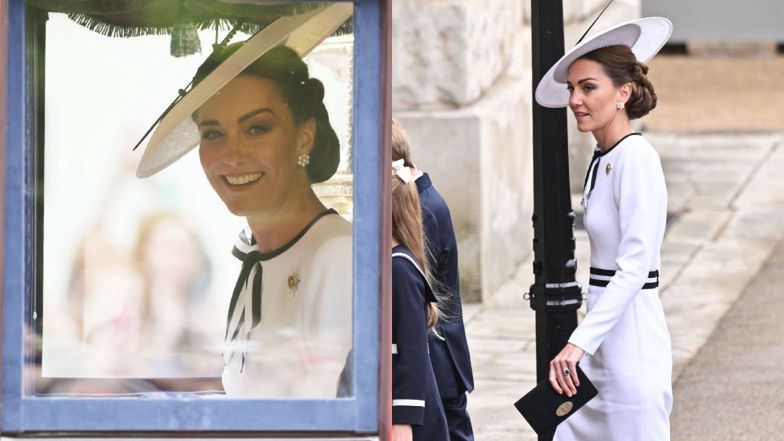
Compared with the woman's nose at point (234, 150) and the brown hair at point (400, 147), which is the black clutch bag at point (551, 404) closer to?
the brown hair at point (400, 147)

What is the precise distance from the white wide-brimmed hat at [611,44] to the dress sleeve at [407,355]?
31.1 inches

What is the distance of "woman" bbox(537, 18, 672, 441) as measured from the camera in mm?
4246

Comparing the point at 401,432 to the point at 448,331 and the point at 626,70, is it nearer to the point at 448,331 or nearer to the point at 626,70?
the point at 448,331

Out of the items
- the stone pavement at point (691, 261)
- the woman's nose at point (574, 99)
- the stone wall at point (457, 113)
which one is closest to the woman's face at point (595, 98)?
the woman's nose at point (574, 99)

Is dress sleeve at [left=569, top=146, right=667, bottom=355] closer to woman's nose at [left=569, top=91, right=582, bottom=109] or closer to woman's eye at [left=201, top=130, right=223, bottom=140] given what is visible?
woman's nose at [left=569, top=91, right=582, bottom=109]

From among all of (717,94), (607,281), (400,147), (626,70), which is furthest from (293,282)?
(717,94)

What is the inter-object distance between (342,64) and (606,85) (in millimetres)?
1143

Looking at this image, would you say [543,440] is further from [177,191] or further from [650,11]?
[650,11]

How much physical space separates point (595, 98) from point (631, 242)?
1.39 ft

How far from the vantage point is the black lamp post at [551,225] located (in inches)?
193

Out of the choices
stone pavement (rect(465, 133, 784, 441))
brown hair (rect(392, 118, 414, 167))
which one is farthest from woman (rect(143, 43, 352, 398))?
stone pavement (rect(465, 133, 784, 441))

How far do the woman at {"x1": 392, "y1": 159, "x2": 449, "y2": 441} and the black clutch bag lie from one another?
29cm

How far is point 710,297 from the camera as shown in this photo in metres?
9.80

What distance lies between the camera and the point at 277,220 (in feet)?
11.7
